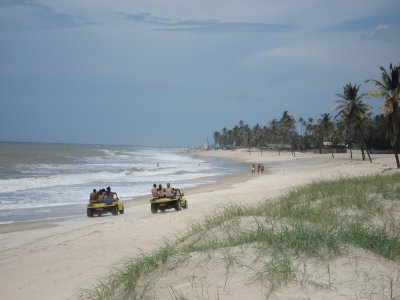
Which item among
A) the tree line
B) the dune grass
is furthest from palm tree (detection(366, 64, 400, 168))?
the dune grass

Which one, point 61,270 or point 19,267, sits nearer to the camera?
point 61,270

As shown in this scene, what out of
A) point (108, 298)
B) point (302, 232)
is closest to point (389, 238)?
point (302, 232)

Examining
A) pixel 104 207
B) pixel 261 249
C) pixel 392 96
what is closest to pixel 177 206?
pixel 104 207

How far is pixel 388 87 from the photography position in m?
33.9

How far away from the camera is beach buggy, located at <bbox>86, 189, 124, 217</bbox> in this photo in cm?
1888

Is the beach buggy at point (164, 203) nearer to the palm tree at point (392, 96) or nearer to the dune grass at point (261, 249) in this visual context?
the dune grass at point (261, 249)

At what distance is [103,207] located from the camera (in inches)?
747

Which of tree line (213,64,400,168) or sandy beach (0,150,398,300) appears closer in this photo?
sandy beach (0,150,398,300)

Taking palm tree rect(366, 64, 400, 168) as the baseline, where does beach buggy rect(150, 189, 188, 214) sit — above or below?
below

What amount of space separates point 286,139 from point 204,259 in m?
146

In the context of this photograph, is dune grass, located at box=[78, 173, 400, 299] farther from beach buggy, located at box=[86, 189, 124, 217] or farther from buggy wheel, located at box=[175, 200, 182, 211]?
beach buggy, located at box=[86, 189, 124, 217]

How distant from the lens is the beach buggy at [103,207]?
18875mm

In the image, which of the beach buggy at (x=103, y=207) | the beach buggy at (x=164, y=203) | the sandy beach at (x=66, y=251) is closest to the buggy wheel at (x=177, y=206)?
the beach buggy at (x=164, y=203)

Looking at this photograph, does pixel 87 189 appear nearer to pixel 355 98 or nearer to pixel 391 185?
pixel 391 185
